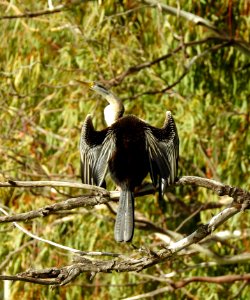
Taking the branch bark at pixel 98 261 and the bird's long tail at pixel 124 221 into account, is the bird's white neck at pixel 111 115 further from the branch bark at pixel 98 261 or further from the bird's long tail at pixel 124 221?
the branch bark at pixel 98 261

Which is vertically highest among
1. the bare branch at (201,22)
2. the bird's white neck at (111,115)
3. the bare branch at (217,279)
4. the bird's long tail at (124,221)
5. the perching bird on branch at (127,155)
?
the bare branch at (201,22)

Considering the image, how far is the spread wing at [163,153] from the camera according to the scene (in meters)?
3.37

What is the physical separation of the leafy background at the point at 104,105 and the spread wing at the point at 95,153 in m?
1.80

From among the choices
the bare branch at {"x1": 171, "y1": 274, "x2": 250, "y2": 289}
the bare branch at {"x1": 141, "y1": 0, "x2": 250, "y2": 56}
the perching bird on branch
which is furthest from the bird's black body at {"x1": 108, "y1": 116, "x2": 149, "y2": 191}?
the bare branch at {"x1": 141, "y1": 0, "x2": 250, "y2": 56}

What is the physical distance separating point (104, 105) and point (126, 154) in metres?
2.46

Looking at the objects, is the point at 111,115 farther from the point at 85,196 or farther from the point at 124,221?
the point at 85,196

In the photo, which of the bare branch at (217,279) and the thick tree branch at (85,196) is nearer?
the thick tree branch at (85,196)

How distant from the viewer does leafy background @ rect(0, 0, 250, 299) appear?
18.8 feet

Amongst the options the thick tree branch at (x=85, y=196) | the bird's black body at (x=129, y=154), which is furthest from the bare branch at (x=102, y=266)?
the bird's black body at (x=129, y=154)

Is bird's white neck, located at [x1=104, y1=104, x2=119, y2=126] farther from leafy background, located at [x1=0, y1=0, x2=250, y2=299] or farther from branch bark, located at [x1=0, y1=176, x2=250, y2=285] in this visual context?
leafy background, located at [x1=0, y1=0, x2=250, y2=299]

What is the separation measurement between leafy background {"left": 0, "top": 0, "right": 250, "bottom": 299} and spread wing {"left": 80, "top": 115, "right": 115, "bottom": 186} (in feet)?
5.89

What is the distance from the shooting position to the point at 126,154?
3543 millimetres

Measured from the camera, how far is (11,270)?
5789 millimetres

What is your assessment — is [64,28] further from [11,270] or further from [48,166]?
[11,270]
